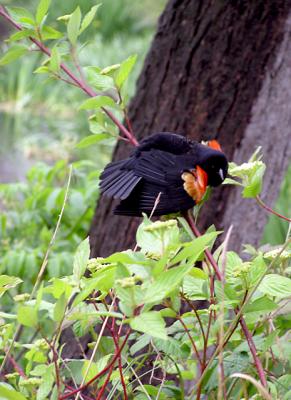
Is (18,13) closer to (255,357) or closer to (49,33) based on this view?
(49,33)

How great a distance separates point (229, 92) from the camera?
2.10 meters

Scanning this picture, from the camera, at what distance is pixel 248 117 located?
2084 mm

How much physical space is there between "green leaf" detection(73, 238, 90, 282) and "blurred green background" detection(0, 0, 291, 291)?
51 cm

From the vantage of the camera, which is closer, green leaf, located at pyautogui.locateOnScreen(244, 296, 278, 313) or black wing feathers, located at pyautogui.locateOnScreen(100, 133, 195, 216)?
green leaf, located at pyautogui.locateOnScreen(244, 296, 278, 313)

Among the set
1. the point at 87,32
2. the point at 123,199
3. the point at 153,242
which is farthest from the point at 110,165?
the point at 87,32

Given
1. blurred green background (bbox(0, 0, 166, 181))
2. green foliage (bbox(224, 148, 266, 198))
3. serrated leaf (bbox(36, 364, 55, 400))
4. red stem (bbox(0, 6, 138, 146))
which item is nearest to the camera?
serrated leaf (bbox(36, 364, 55, 400))

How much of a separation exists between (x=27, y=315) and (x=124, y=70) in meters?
0.57

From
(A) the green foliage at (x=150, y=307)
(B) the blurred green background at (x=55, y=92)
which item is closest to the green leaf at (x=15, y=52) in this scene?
(A) the green foliage at (x=150, y=307)

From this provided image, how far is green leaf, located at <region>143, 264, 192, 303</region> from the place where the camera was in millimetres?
760

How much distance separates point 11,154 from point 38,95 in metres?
1.37

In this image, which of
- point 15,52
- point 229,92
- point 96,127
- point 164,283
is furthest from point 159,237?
point 229,92

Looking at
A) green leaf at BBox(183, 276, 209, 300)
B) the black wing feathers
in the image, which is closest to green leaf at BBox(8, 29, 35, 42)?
the black wing feathers

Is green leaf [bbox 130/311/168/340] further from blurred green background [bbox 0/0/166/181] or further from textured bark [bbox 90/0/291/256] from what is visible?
blurred green background [bbox 0/0/166/181]

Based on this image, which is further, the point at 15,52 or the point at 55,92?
the point at 55,92
